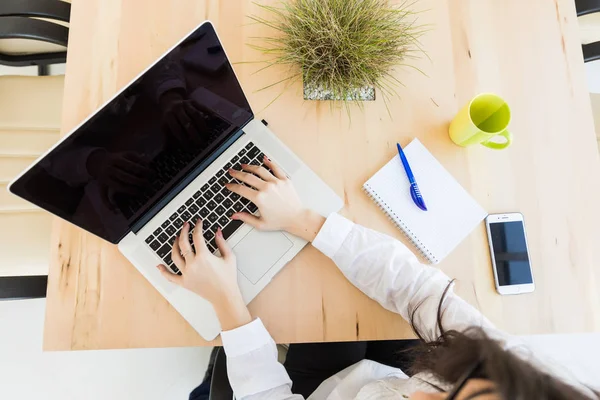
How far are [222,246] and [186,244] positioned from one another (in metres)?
0.06

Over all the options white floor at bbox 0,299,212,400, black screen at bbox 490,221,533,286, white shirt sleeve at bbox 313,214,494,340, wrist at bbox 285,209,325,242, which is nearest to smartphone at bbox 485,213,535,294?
black screen at bbox 490,221,533,286

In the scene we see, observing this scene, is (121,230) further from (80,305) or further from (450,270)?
(450,270)

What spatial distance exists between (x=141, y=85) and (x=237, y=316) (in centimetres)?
40

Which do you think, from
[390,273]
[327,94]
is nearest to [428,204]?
[390,273]

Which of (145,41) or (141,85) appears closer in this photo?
(141,85)

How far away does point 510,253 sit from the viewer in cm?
78

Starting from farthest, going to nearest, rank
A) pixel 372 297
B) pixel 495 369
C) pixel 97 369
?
1. pixel 97 369
2. pixel 372 297
3. pixel 495 369

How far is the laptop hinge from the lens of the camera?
738 mm

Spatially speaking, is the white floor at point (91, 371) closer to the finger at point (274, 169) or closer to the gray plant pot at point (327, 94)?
the finger at point (274, 169)

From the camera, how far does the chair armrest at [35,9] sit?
2.78ft

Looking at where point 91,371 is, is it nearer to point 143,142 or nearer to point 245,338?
point 245,338

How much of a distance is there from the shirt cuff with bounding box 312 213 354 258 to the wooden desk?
38 millimetres

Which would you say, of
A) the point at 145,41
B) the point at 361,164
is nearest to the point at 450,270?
the point at 361,164

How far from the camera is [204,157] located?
759 mm
